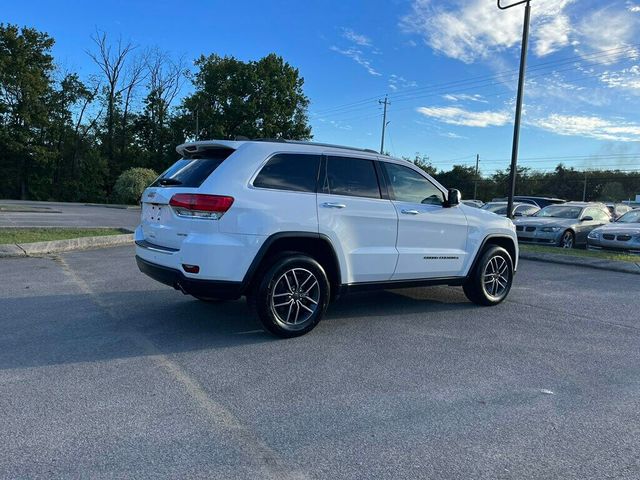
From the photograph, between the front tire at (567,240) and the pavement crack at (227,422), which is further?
the front tire at (567,240)

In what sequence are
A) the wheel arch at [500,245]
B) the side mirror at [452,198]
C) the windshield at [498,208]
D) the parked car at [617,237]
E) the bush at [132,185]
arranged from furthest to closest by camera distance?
the bush at [132,185]
the windshield at [498,208]
the parked car at [617,237]
the wheel arch at [500,245]
the side mirror at [452,198]

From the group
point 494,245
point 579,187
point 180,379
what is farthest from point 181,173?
point 579,187

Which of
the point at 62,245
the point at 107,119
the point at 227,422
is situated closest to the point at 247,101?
the point at 107,119

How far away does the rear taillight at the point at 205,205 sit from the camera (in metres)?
4.45

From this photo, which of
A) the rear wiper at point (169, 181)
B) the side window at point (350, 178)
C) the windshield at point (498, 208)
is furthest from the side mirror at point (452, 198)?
the windshield at point (498, 208)

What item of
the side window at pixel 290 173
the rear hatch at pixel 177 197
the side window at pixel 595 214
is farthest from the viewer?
the side window at pixel 595 214

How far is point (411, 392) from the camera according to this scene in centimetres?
378

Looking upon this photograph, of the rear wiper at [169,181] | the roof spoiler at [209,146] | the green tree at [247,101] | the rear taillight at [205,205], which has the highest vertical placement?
the green tree at [247,101]

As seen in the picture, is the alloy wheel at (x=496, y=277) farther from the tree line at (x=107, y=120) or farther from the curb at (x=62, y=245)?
the tree line at (x=107, y=120)

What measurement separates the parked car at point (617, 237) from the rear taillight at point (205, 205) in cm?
1216

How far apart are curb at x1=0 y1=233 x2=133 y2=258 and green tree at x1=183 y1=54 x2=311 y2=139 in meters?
37.1

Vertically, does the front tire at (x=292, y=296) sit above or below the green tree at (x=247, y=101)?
below

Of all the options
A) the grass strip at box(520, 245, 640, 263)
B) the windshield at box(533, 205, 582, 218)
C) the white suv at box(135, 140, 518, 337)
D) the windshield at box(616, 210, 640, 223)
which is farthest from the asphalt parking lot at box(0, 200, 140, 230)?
the windshield at box(616, 210, 640, 223)

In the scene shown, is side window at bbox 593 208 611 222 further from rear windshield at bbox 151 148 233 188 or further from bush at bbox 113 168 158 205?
bush at bbox 113 168 158 205
